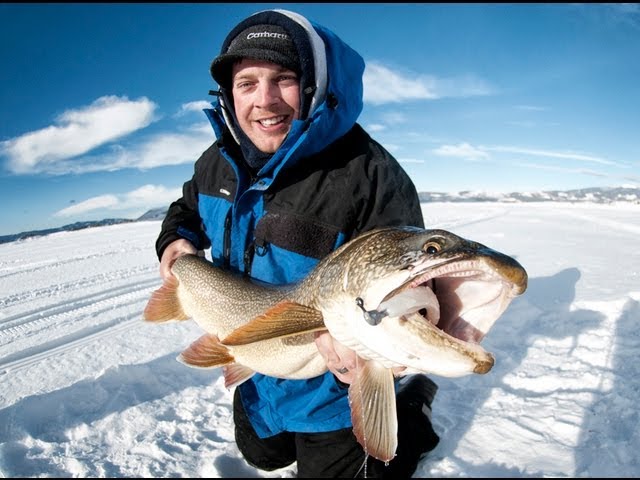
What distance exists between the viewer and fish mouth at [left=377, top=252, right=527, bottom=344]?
45.8 inches

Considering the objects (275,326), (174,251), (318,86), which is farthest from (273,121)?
(275,326)

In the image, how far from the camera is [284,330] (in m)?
1.45

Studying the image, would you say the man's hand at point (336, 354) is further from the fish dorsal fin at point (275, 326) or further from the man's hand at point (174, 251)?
the man's hand at point (174, 251)

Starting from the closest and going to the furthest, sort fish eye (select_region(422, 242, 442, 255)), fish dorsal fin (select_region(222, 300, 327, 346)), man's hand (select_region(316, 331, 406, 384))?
1. fish eye (select_region(422, 242, 442, 255))
2. fish dorsal fin (select_region(222, 300, 327, 346))
3. man's hand (select_region(316, 331, 406, 384))

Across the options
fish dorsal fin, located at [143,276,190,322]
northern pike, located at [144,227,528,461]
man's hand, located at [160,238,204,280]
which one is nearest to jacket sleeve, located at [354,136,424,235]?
northern pike, located at [144,227,528,461]

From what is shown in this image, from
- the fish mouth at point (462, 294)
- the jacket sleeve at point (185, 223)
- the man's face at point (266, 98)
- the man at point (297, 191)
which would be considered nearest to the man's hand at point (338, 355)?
the man at point (297, 191)

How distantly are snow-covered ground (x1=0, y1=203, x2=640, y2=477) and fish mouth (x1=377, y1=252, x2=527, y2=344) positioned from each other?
4.07 ft

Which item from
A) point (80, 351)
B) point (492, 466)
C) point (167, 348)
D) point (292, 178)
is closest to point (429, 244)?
point (292, 178)

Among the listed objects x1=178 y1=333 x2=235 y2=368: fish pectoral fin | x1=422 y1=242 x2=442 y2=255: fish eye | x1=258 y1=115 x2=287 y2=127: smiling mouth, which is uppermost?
x1=258 y1=115 x2=287 y2=127: smiling mouth

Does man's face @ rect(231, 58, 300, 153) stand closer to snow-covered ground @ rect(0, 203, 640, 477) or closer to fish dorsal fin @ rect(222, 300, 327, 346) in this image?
fish dorsal fin @ rect(222, 300, 327, 346)

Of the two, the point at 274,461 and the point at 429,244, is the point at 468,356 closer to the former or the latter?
the point at 429,244

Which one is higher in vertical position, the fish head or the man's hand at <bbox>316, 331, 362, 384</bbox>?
the fish head

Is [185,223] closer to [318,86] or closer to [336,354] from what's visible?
[318,86]

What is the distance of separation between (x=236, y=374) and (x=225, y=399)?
831 mm
